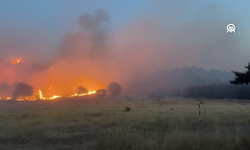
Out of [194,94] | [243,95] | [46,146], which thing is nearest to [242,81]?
[46,146]

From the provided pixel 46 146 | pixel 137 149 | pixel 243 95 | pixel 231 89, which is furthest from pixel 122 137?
pixel 231 89

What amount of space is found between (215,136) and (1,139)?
13353 millimetres

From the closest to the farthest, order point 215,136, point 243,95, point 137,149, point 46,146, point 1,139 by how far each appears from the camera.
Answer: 1. point 137,149
2. point 215,136
3. point 46,146
4. point 1,139
5. point 243,95

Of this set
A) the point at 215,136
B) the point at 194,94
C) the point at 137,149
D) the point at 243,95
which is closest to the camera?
the point at 137,149

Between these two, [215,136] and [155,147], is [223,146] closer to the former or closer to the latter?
[215,136]

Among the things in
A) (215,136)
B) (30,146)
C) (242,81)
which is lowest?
(30,146)

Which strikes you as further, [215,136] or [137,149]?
[215,136]

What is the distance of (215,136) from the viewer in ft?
31.7

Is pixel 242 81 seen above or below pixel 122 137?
above

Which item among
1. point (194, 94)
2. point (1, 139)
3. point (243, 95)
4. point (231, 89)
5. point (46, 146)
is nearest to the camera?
point (46, 146)

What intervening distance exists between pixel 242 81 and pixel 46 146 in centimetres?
1298

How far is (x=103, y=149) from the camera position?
8789 millimetres

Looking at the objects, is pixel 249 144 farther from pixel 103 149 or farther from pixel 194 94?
pixel 194 94

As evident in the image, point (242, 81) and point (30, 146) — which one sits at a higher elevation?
point (242, 81)
